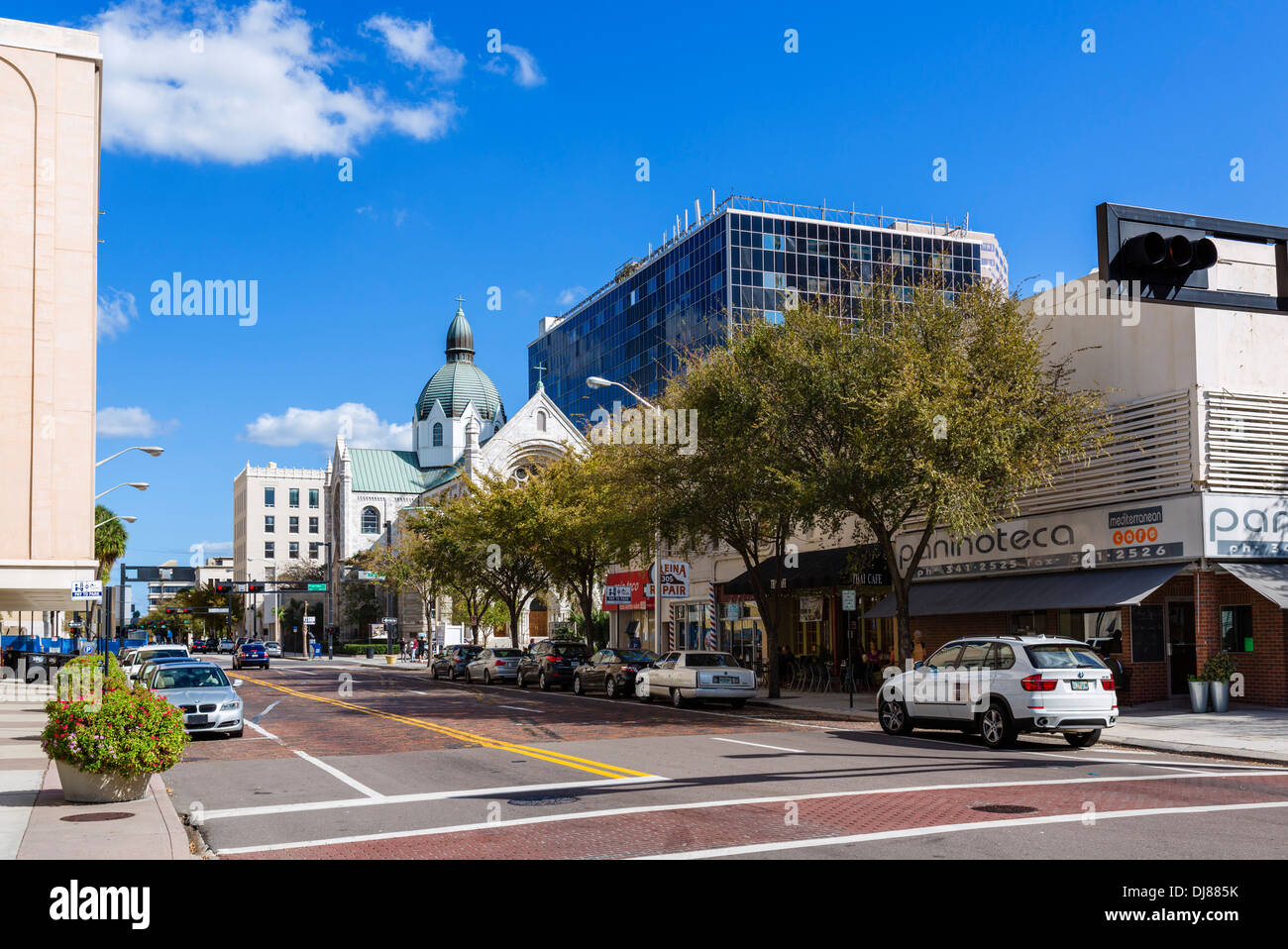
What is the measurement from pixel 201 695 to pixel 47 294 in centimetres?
1070

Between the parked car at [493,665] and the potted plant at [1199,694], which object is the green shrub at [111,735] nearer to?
the potted plant at [1199,694]

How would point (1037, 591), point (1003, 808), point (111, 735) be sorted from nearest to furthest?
point (1003, 808) < point (111, 735) < point (1037, 591)

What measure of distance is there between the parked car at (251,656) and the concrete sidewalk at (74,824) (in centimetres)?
4423

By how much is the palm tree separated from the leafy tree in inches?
2174

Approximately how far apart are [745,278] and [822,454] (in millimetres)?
61776

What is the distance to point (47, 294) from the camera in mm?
25641

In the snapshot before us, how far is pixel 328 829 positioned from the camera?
11.0 metres

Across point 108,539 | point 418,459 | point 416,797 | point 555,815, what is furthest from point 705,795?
point 418,459

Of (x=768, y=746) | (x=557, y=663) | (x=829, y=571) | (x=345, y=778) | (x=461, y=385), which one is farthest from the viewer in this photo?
(x=461, y=385)

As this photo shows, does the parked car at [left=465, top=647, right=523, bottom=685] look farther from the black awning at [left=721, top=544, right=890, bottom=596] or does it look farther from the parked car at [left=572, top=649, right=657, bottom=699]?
the black awning at [left=721, top=544, right=890, bottom=596]

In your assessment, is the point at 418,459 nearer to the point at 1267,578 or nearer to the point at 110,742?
the point at 1267,578

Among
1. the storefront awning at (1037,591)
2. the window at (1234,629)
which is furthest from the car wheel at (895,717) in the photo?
the window at (1234,629)

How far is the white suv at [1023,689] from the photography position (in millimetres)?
17156
